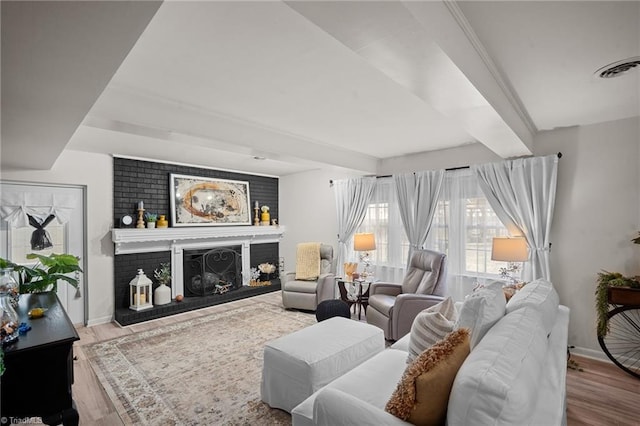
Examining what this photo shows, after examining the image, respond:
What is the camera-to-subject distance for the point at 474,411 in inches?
39.9

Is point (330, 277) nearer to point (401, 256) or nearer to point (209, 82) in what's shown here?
point (401, 256)

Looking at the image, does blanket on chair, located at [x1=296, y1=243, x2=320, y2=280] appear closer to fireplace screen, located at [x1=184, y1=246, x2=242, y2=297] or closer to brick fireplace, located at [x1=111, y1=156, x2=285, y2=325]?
brick fireplace, located at [x1=111, y1=156, x2=285, y2=325]

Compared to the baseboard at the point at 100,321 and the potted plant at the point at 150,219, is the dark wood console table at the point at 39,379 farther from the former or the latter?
the potted plant at the point at 150,219

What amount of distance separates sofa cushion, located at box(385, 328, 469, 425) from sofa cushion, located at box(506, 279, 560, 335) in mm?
728

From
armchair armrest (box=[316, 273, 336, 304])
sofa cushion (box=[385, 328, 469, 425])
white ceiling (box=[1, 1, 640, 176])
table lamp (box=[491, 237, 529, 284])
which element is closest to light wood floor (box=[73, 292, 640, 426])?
table lamp (box=[491, 237, 529, 284])

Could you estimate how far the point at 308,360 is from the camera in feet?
7.26

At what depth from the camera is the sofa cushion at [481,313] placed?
1.60 meters

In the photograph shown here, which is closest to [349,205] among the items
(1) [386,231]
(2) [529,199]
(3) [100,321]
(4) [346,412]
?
(1) [386,231]

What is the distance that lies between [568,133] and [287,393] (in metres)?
3.82

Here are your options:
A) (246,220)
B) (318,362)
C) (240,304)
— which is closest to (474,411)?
(318,362)

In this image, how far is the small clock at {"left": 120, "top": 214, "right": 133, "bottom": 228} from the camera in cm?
460

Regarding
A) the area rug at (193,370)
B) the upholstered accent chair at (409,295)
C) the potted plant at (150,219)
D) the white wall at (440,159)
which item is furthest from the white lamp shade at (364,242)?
the potted plant at (150,219)

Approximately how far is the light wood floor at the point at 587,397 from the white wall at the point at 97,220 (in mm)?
1027

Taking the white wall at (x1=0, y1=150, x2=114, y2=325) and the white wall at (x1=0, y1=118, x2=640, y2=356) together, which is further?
the white wall at (x1=0, y1=150, x2=114, y2=325)
